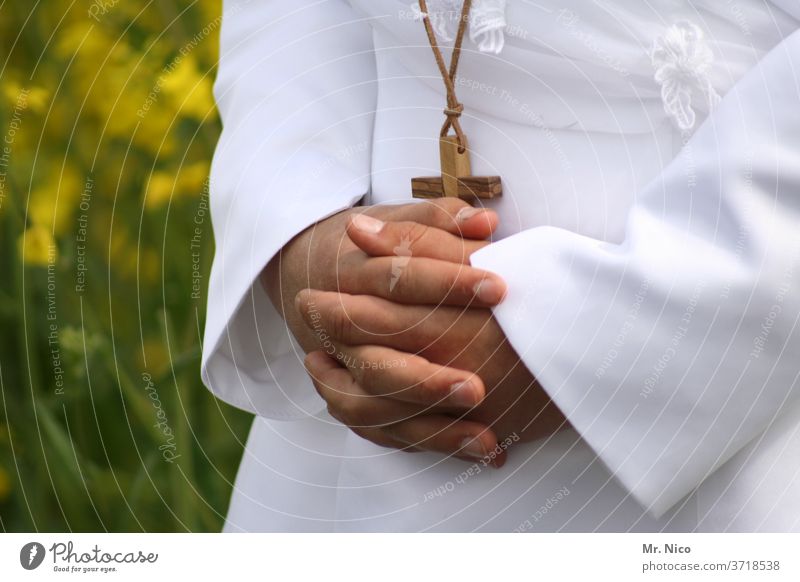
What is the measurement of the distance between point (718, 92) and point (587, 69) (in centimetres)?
6

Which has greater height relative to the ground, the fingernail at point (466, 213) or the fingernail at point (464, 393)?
the fingernail at point (466, 213)

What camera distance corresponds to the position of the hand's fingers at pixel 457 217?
0.43 meters

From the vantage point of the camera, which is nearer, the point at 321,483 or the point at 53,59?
the point at 321,483

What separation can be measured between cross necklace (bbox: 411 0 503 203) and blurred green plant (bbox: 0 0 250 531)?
500mm

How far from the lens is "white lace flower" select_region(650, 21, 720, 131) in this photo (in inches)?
15.7

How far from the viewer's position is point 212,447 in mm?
1003

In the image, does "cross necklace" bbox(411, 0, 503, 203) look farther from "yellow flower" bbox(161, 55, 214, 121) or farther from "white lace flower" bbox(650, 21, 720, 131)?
"yellow flower" bbox(161, 55, 214, 121)

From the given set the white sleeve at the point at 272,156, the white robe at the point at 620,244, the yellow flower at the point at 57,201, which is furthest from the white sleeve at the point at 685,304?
the yellow flower at the point at 57,201

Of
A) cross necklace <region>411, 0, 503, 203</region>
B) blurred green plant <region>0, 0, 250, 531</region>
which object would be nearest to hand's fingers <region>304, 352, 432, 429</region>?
cross necklace <region>411, 0, 503, 203</region>

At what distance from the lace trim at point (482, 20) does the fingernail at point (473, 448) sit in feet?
0.61

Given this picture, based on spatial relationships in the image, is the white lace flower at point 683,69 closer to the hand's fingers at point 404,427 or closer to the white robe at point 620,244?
the white robe at point 620,244

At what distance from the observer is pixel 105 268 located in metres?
1.00
